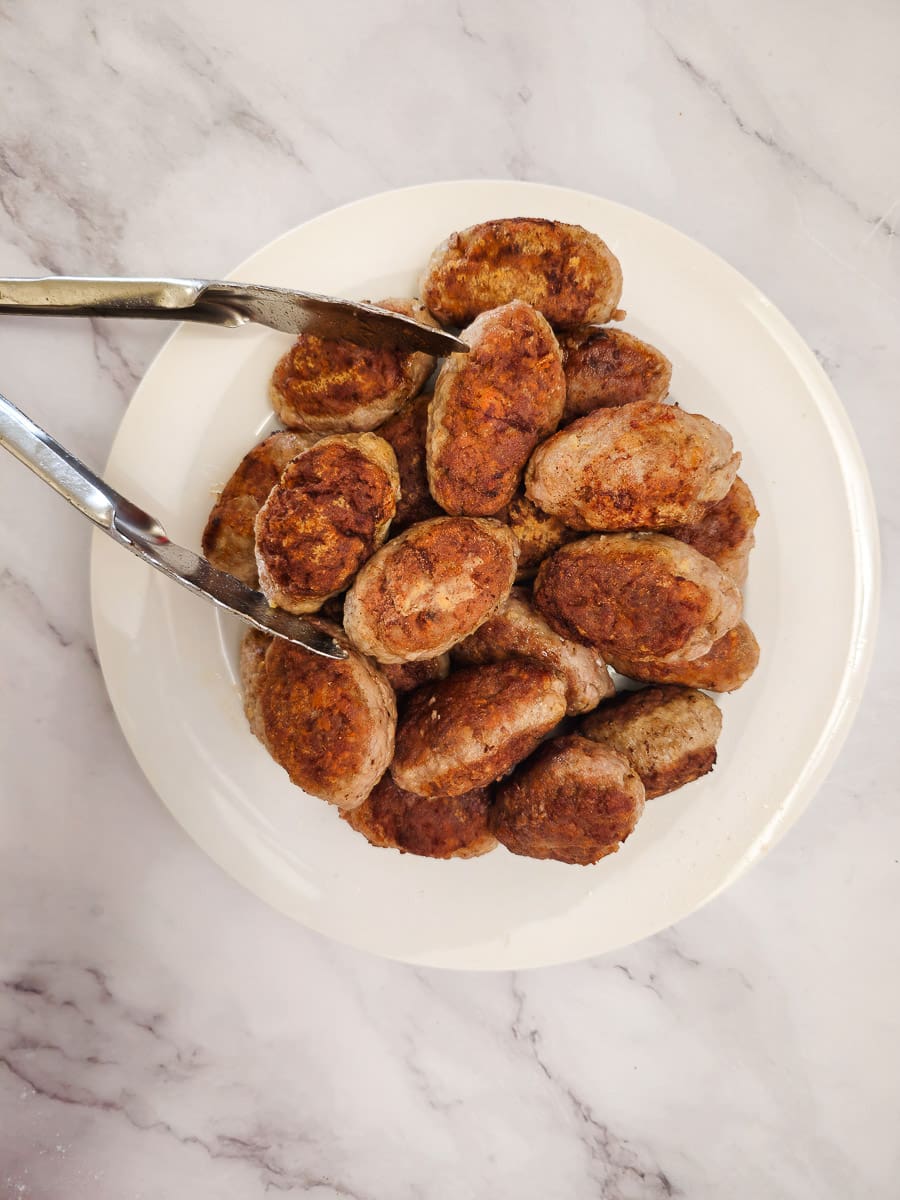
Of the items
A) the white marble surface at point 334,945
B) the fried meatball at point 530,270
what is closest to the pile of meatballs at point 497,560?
the fried meatball at point 530,270

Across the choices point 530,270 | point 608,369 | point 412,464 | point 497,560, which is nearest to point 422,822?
point 497,560

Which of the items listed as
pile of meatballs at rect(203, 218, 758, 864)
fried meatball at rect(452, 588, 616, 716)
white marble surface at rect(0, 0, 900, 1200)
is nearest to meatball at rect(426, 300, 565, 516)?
pile of meatballs at rect(203, 218, 758, 864)

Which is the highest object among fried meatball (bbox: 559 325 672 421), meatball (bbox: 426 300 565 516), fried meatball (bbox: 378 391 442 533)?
fried meatball (bbox: 559 325 672 421)

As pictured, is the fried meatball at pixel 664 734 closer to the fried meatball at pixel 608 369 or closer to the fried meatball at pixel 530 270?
the fried meatball at pixel 608 369

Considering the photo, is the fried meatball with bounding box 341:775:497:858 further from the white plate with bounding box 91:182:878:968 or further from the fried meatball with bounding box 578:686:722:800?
the fried meatball with bounding box 578:686:722:800

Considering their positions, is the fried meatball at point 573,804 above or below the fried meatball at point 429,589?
below

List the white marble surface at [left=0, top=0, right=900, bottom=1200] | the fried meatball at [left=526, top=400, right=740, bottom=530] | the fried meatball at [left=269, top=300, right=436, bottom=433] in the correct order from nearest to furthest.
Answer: the fried meatball at [left=526, top=400, right=740, bottom=530] → the fried meatball at [left=269, top=300, right=436, bottom=433] → the white marble surface at [left=0, top=0, right=900, bottom=1200]

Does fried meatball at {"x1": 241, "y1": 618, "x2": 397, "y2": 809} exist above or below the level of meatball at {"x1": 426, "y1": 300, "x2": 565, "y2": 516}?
below
